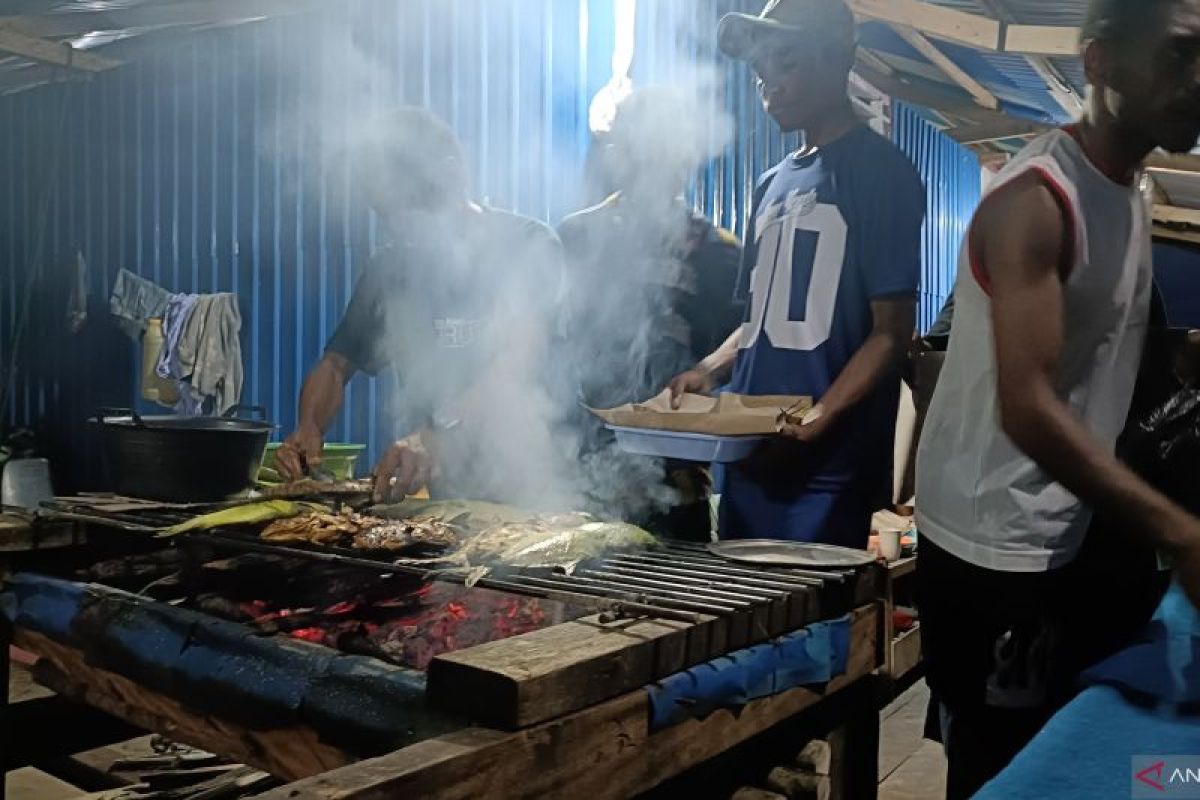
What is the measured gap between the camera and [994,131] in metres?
9.14

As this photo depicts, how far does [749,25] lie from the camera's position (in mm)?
3486

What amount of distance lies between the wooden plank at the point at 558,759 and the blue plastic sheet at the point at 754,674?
0.12 feet

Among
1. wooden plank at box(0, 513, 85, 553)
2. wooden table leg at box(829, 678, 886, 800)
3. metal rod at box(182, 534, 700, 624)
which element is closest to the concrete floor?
wooden table leg at box(829, 678, 886, 800)

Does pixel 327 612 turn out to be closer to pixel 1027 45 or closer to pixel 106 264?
pixel 1027 45

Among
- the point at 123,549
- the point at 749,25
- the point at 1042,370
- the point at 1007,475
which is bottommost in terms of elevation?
the point at 123,549

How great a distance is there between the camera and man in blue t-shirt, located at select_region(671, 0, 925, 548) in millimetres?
3373

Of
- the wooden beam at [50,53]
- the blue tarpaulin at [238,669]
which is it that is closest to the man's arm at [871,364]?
the blue tarpaulin at [238,669]

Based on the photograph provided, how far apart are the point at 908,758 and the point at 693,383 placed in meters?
2.78

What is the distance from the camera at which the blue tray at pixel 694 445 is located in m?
3.00

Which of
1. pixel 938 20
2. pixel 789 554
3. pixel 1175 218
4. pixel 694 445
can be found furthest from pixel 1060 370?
pixel 938 20

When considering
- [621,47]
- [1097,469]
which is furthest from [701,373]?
[621,47]

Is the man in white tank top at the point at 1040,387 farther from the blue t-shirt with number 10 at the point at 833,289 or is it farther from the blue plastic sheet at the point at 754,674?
the blue t-shirt with number 10 at the point at 833,289

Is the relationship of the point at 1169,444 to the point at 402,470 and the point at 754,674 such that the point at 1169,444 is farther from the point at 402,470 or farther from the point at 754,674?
the point at 402,470

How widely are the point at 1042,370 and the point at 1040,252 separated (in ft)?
0.81
